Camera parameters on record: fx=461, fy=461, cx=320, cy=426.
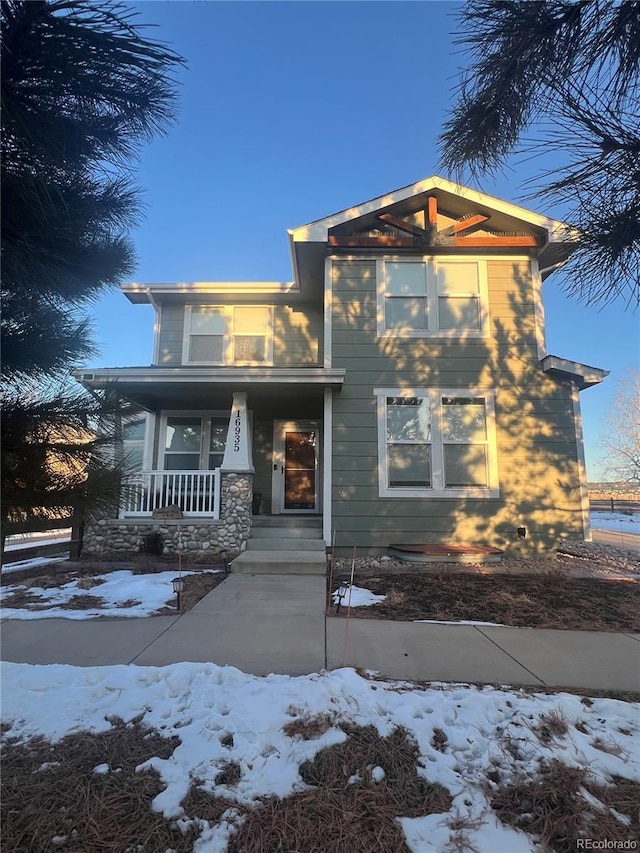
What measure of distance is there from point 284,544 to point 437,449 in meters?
3.26

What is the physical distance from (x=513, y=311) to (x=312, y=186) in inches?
228

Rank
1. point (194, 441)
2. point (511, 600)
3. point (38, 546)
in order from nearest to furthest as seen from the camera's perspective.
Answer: point (511, 600), point (38, 546), point (194, 441)

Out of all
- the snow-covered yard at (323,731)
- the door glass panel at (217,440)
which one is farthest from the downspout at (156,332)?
the snow-covered yard at (323,731)

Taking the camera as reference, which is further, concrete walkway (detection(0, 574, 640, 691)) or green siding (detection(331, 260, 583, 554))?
green siding (detection(331, 260, 583, 554))

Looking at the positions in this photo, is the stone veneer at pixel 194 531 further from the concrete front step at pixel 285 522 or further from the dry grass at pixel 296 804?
the dry grass at pixel 296 804

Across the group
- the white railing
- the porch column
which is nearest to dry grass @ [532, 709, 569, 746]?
the porch column

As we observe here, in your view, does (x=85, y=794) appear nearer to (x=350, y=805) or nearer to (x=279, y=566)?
(x=350, y=805)

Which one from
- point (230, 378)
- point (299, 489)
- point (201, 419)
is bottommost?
point (299, 489)

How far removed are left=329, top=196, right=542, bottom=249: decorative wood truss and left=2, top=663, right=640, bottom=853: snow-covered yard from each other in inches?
309

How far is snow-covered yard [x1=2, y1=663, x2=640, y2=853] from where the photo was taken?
5.95ft

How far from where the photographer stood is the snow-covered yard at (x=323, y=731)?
1813 millimetres

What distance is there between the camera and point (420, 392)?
8664 mm

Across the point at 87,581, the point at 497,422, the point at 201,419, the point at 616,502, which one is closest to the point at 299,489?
the point at 201,419

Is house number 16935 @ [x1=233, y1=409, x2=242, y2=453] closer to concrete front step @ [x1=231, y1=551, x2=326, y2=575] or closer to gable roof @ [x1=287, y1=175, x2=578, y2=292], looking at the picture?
concrete front step @ [x1=231, y1=551, x2=326, y2=575]
